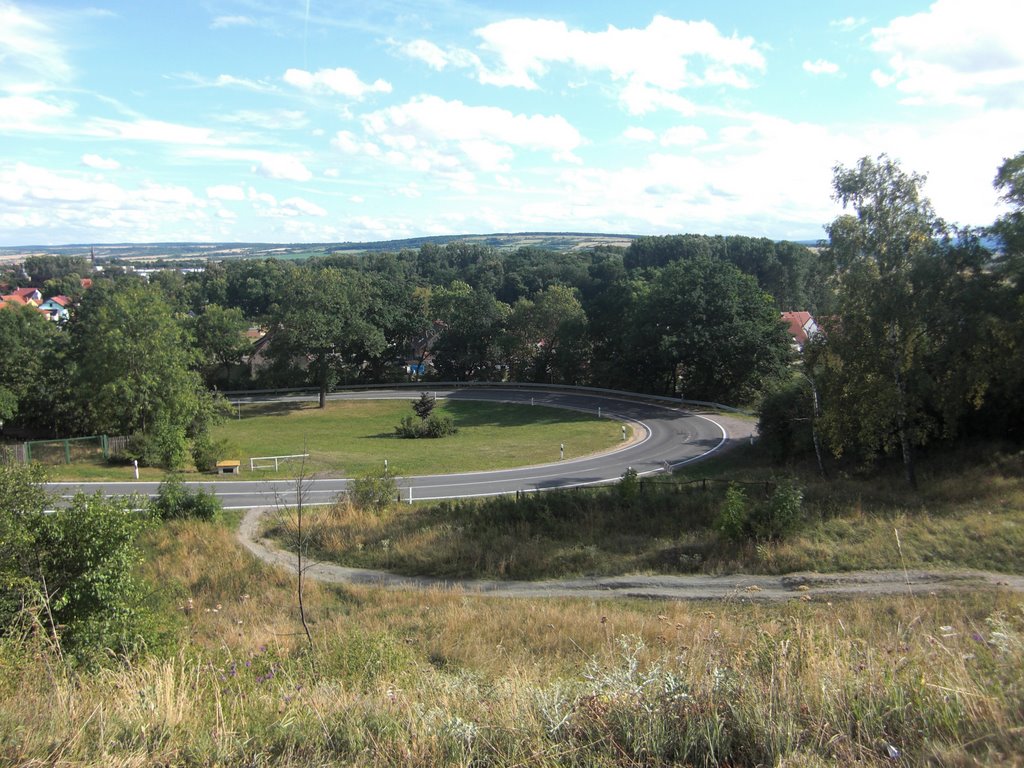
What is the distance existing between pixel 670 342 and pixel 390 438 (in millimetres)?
21365

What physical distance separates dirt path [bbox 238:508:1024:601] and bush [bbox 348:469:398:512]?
5905 mm

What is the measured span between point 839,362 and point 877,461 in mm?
7787

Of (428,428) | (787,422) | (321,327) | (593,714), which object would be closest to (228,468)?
(428,428)

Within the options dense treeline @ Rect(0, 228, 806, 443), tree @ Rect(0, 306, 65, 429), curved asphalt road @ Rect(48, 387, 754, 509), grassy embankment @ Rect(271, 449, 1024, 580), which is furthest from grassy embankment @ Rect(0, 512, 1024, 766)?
tree @ Rect(0, 306, 65, 429)

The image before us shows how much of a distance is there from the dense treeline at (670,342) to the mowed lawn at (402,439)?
4.85m

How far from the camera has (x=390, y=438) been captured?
45.8m

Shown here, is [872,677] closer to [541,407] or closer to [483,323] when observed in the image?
[541,407]

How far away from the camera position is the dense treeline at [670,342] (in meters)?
19.7

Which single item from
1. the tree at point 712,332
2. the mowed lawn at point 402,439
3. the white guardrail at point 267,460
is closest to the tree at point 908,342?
the mowed lawn at point 402,439

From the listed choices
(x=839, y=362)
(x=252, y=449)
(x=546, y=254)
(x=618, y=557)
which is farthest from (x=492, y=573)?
(x=546, y=254)

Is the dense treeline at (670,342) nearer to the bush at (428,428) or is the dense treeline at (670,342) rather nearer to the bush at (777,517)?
the bush at (777,517)

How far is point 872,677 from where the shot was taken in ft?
13.5

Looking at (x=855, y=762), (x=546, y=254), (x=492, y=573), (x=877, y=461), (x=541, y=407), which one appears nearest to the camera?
(x=855, y=762)

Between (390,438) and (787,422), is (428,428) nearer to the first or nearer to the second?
(390,438)
